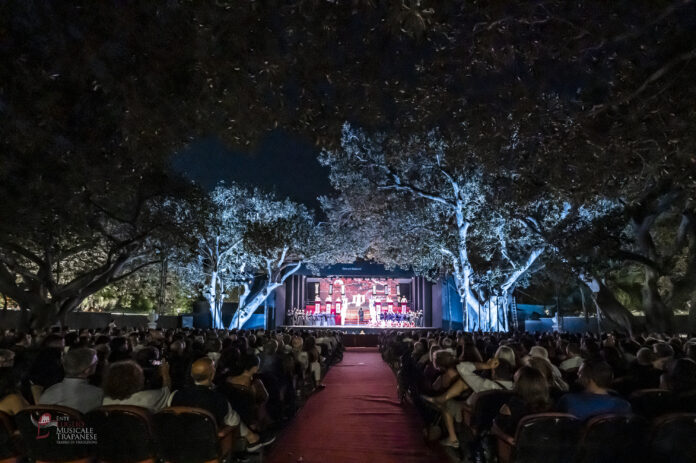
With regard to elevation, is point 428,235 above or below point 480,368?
above

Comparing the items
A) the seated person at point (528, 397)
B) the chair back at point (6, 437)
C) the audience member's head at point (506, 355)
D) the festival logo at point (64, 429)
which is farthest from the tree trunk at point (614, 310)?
the chair back at point (6, 437)

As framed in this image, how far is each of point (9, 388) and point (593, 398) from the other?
463 centimetres

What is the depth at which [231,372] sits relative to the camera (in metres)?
5.43

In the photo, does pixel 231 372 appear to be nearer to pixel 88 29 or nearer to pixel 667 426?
pixel 667 426

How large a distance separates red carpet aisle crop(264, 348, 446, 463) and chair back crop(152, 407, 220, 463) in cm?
185

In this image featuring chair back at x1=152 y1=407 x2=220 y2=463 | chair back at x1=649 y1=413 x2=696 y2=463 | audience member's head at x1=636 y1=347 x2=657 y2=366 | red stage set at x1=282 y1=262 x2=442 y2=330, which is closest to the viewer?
chair back at x1=649 y1=413 x2=696 y2=463

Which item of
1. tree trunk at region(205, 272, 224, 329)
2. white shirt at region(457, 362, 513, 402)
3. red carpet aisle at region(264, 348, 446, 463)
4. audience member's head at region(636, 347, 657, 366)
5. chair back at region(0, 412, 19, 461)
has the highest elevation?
tree trunk at region(205, 272, 224, 329)

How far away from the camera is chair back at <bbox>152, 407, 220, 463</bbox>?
356 centimetres

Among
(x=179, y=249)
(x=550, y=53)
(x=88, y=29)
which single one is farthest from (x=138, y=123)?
(x=179, y=249)

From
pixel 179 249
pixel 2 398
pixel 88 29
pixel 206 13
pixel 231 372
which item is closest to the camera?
pixel 2 398

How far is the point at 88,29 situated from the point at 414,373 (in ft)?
22.1

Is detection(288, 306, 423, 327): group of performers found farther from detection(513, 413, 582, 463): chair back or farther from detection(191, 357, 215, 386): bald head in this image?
detection(513, 413, 582, 463): chair back

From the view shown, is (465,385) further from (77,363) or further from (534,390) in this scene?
(77,363)

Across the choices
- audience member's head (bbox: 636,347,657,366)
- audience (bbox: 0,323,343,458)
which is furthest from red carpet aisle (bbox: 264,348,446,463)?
audience member's head (bbox: 636,347,657,366)
